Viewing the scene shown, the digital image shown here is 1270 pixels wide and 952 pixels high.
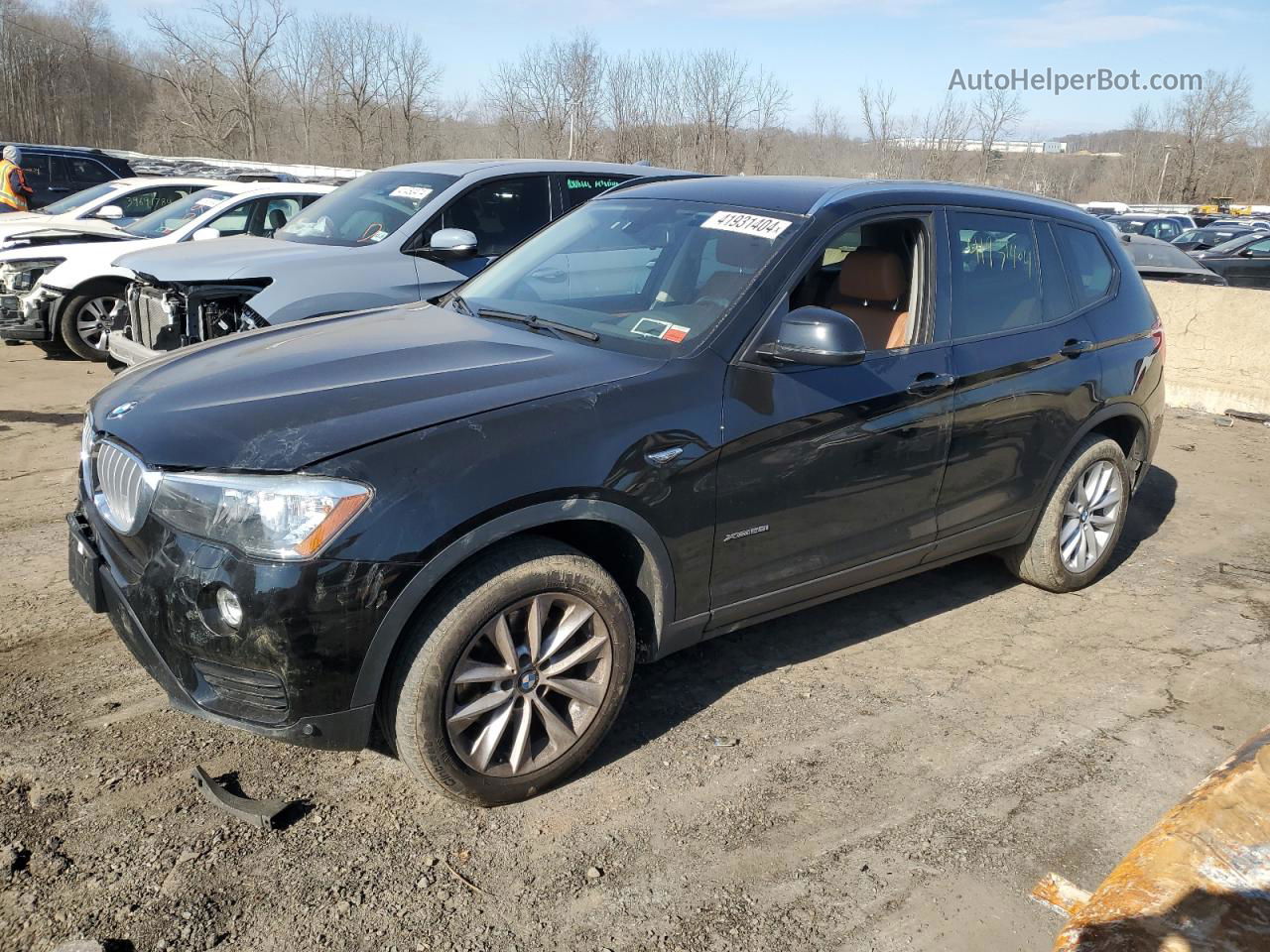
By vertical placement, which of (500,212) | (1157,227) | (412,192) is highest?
(412,192)

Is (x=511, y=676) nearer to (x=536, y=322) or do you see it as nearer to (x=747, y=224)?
(x=536, y=322)

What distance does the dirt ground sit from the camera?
2684 mm

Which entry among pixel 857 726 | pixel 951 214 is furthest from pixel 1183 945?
pixel 951 214

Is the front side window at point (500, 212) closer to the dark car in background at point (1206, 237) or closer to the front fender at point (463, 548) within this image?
the front fender at point (463, 548)

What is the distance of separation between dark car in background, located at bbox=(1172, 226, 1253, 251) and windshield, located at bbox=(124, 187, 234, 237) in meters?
20.4

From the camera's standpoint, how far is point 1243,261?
1652 cm

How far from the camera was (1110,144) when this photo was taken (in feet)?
257

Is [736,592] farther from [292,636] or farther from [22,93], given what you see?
[22,93]

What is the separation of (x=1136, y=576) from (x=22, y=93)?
205ft

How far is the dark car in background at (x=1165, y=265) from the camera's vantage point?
42.9 feet

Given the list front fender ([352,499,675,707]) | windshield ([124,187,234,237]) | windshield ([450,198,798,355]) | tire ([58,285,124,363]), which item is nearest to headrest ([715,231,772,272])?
windshield ([450,198,798,355])

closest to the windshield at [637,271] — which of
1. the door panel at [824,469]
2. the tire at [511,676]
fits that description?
the door panel at [824,469]

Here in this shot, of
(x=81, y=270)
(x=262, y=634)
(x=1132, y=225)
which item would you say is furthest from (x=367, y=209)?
(x=1132, y=225)

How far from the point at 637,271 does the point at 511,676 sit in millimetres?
1788
